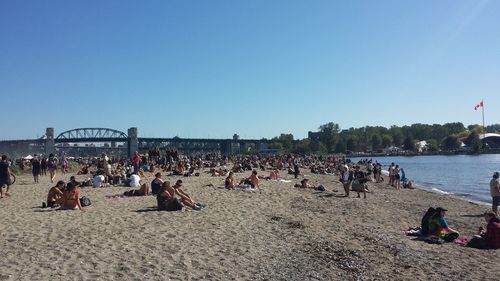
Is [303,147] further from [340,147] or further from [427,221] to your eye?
[427,221]

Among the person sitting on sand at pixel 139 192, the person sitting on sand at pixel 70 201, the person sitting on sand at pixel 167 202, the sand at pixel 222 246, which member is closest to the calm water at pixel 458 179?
the sand at pixel 222 246

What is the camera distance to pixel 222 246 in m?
9.45

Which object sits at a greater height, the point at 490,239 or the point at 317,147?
the point at 317,147

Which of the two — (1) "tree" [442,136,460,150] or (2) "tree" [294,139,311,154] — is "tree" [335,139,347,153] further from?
(1) "tree" [442,136,460,150]

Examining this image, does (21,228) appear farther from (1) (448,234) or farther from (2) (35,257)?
(1) (448,234)

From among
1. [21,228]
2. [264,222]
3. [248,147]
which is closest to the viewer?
[21,228]

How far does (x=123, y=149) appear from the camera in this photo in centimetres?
18500

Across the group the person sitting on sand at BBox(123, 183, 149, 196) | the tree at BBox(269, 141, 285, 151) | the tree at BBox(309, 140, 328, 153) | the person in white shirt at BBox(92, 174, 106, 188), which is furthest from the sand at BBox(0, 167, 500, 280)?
the tree at BBox(309, 140, 328, 153)

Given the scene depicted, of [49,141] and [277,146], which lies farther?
[277,146]

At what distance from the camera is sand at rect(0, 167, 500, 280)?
7.64m

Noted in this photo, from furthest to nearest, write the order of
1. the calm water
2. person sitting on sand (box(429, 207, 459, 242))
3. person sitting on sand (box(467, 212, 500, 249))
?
the calm water → person sitting on sand (box(429, 207, 459, 242)) → person sitting on sand (box(467, 212, 500, 249))

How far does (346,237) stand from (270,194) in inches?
344

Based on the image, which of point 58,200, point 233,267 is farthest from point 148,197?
point 233,267

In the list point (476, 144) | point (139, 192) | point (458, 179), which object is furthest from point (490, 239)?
point (476, 144)
